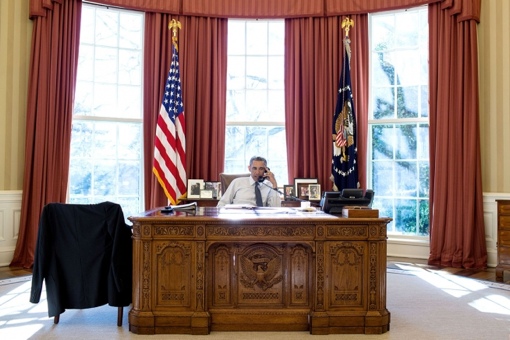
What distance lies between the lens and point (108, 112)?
646 cm

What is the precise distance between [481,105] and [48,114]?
5.14 meters

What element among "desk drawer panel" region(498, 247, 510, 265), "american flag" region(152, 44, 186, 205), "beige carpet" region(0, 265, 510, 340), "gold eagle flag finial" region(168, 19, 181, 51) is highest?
"gold eagle flag finial" region(168, 19, 181, 51)

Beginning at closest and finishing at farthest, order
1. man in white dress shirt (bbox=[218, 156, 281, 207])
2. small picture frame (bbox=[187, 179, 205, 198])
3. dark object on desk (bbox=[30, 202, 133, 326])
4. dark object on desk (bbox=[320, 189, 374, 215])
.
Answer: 1. dark object on desk (bbox=[30, 202, 133, 326])
2. dark object on desk (bbox=[320, 189, 374, 215])
3. man in white dress shirt (bbox=[218, 156, 281, 207])
4. small picture frame (bbox=[187, 179, 205, 198])

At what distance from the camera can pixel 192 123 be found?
21.2 feet

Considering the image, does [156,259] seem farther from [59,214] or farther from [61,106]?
[61,106]

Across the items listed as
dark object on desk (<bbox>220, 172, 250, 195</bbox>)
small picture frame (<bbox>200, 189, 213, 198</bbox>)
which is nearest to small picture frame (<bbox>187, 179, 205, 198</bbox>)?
small picture frame (<bbox>200, 189, 213, 198</bbox>)

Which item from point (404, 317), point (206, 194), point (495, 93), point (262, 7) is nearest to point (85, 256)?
point (404, 317)

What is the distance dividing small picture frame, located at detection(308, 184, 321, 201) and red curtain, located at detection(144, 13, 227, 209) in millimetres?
1219

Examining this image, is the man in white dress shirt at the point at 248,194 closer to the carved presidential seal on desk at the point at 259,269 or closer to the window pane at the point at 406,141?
the carved presidential seal on desk at the point at 259,269

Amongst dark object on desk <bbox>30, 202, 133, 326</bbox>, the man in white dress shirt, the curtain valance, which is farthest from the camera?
the curtain valance

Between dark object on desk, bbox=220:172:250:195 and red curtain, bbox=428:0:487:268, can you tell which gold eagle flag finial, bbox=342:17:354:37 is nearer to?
red curtain, bbox=428:0:487:268

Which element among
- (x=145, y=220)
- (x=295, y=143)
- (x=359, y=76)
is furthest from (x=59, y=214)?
(x=359, y=76)

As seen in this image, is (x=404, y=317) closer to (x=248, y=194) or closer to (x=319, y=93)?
(x=248, y=194)

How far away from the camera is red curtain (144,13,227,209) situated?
6359mm
